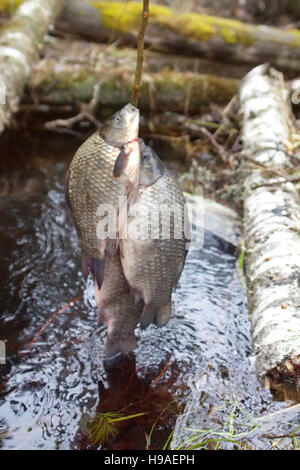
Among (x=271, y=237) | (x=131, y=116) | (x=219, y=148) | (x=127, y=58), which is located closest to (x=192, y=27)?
(x=127, y=58)

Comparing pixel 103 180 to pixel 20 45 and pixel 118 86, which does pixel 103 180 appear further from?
pixel 118 86

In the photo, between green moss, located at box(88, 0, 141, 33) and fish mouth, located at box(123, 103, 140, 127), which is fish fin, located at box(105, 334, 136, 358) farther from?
green moss, located at box(88, 0, 141, 33)

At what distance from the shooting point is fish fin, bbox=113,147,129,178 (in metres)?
2.31

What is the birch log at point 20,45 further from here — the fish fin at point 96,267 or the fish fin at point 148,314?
the fish fin at point 148,314

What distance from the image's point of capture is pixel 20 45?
19.2ft

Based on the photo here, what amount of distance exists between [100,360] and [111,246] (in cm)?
94

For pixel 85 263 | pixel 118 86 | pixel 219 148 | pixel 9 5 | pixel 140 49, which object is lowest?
pixel 85 263

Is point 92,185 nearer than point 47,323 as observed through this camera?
Yes

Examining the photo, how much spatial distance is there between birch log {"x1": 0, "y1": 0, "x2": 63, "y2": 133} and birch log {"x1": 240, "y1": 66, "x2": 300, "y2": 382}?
2566 millimetres

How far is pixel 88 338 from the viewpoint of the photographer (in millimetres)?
3246

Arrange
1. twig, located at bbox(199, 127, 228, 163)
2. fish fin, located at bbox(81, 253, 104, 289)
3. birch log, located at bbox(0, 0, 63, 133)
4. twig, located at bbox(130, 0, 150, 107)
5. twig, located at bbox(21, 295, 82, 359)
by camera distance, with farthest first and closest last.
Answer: twig, located at bbox(199, 127, 228, 163)
birch log, located at bbox(0, 0, 63, 133)
twig, located at bbox(21, 295, 82, 359)
fish fin, located at bbox(81, 253, 104, 289)
twig, located at bbox(130, 0, 150, 107)

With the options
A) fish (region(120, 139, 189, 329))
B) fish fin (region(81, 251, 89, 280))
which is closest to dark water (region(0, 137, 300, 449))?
fish (region(120, 139, 189, 329))

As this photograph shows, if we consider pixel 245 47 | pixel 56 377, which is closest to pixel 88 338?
pixel 56 377

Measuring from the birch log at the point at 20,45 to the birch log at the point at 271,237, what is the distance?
257cm
